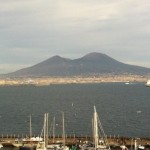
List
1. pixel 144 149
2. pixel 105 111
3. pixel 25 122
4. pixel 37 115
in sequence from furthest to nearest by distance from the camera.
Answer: pixel 105 111, pixel 37 115, pixel 25 122, pixel 144 149

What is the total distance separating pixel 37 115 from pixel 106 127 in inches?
1104

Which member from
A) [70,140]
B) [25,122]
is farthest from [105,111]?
[70,140]

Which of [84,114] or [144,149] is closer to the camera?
[144,149]

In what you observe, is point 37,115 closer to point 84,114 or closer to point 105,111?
point 84,114

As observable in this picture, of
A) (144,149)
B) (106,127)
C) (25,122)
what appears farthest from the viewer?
(25,122)

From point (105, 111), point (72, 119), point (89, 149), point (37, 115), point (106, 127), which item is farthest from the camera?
point (105, 111)

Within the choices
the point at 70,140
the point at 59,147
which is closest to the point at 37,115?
the point at 70,140

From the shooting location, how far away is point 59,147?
6081cm

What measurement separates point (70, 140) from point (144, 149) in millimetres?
12282

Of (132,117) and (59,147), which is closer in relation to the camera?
(59,147)

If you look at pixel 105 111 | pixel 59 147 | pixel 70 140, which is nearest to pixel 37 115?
pixel 105 111

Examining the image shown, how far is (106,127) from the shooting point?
96.9m

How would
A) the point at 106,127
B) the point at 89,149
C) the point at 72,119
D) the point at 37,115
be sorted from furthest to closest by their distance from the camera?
1. the point at 37,115
2. the point at 72,119
3. the point at 106,127
4. the point at 89,149

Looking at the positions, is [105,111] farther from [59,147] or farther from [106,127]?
[59,147]
